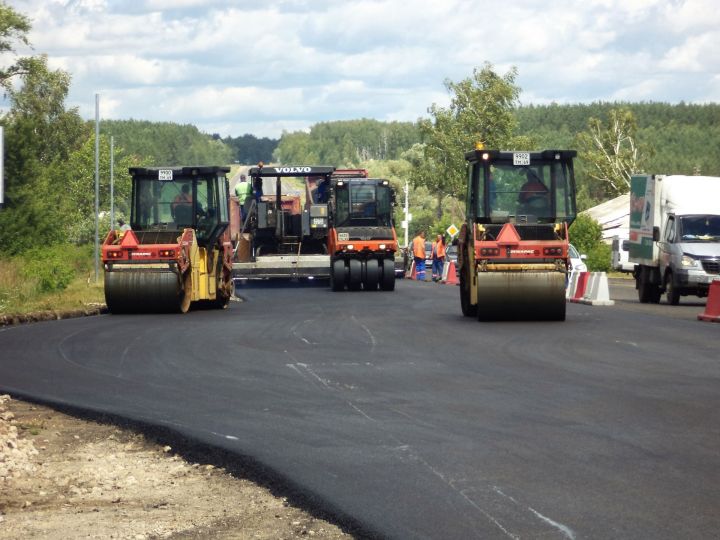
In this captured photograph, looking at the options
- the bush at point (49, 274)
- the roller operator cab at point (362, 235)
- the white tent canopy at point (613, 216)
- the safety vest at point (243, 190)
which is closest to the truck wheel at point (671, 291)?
the roller operator cab at point (362, 235)

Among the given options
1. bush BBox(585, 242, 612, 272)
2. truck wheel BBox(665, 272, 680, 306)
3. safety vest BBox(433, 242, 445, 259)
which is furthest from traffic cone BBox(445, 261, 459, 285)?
truck wheel BBox(665, 272, 680, 306)

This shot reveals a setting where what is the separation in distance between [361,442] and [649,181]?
2442 centimetres

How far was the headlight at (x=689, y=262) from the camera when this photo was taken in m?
30.0

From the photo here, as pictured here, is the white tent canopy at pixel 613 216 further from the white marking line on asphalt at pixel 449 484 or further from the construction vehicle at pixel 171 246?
the white marking line on asphalt at pixel 449 484

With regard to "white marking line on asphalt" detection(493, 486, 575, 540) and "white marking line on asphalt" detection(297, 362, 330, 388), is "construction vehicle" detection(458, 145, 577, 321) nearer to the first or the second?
"white marking line on asphalt" detection(297, 362, 330, 388)

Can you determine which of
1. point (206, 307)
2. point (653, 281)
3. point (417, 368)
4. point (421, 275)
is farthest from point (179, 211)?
point (421, 275)

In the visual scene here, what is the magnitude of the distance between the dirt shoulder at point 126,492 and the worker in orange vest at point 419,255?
136 feet

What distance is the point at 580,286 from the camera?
1264 inches

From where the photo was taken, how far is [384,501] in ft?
26.5

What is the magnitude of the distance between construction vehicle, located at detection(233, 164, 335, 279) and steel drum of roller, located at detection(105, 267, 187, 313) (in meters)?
13.6

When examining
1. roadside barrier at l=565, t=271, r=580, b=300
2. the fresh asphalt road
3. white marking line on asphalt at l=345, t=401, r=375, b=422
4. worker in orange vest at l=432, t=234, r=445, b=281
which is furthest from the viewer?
worker in orange vest at l=432, t=234, r=445, b=281

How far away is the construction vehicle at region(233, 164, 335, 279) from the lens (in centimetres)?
4072

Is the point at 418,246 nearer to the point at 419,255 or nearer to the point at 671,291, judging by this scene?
the point at 419,255

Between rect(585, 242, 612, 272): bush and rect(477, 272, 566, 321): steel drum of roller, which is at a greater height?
rect(477, 272, 566, 321): steel drum of roller
